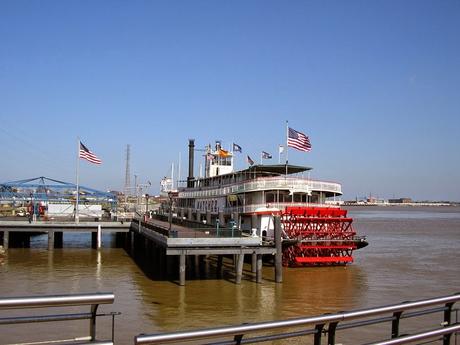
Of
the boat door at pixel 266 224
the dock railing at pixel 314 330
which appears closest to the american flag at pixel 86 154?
the boat door at pixel 266 224

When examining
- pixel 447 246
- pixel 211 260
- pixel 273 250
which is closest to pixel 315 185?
pixel 211 260

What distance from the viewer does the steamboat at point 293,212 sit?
106 feet

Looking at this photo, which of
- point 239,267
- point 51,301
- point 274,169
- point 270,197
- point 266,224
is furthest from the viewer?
point 274,169

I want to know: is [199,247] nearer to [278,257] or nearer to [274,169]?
[278,257]

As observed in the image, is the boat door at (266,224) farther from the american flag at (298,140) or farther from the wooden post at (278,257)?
the wooden post at (278,257)

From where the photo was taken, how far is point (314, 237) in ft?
107

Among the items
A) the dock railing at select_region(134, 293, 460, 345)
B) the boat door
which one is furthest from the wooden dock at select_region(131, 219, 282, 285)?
the dock railing at select_region(134, 293, 460, 345)

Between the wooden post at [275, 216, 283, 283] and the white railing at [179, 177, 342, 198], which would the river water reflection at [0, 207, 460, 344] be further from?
the white railing at [179, 177, 342, 198]

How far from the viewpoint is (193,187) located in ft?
166

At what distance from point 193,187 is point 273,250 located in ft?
87.2

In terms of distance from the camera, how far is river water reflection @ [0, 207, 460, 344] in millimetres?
17612

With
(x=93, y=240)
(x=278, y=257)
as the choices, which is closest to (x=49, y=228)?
(x=93, y=240)

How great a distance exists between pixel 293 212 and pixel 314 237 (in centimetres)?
201

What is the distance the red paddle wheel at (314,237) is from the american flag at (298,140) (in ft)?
12.6
